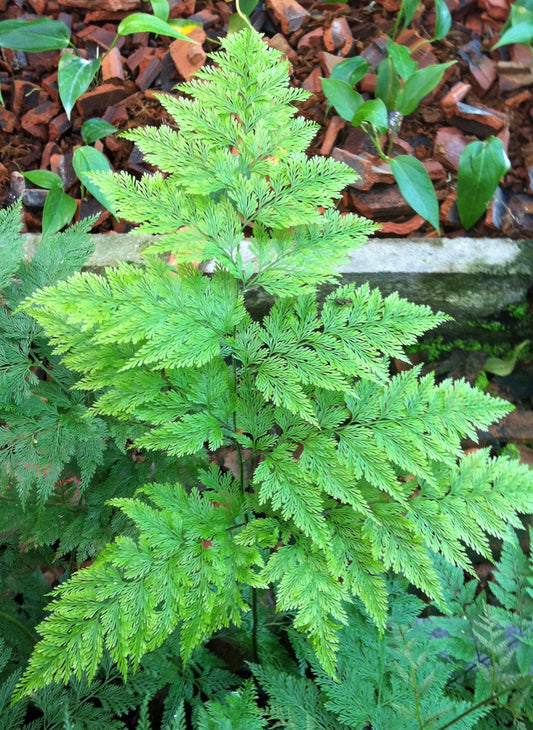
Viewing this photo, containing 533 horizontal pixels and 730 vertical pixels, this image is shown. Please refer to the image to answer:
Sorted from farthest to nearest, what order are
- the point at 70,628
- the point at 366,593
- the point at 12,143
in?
the point at 12,143
the point at 366,593
the point at 70,628

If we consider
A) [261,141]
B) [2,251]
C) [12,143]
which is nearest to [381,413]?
[261,141]

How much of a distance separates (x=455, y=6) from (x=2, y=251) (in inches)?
99.1

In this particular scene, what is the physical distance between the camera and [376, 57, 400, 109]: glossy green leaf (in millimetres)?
2340

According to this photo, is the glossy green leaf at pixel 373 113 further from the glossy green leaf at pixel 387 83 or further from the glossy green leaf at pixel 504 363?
the glossy green leaf at pixel 504 363

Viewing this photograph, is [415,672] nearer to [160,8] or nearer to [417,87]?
[417,87]

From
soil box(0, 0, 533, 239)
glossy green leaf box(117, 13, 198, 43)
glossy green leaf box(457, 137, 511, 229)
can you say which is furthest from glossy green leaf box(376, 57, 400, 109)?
glossy green leaf box(117, 13, 198, 43)

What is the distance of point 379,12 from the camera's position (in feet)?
8.63

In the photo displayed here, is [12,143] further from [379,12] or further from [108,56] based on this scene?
[379,12]

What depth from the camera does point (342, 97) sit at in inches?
89.7

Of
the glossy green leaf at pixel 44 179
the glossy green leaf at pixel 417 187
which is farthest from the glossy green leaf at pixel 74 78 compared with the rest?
the glossy green leaf at pixel 417 187

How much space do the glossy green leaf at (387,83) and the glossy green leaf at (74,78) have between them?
1.22 meters

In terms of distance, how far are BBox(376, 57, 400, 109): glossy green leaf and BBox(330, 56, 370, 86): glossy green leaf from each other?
0.07m

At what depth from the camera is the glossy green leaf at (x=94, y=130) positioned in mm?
2412

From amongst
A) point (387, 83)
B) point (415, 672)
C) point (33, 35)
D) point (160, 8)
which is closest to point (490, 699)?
point (415, 672)
